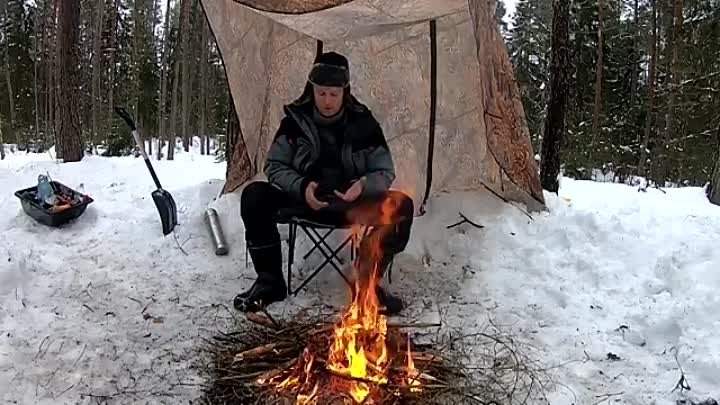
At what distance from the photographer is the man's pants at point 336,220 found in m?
2.90

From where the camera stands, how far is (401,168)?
13.0 feet

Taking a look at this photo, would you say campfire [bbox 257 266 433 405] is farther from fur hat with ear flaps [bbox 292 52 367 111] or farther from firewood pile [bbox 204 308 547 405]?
fur hat with ear flaps [bbox 292 52 367 111]

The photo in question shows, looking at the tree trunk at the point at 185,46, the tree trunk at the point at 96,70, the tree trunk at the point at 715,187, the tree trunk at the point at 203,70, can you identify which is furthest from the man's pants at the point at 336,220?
the tree trunk at the point at 203,70

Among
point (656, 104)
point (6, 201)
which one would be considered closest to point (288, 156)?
point (6, 201)

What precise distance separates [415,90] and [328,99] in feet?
3.42

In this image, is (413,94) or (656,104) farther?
(656,104)

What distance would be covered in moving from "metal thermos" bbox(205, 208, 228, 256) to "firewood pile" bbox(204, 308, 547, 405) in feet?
2.85

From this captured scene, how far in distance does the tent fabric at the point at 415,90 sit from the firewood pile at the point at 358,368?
1377 millimetres

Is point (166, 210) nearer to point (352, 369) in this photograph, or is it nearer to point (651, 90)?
point (352, 369)

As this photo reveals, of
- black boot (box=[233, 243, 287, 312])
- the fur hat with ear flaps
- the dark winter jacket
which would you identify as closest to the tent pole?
the dark winter jacket

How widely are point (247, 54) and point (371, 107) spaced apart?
0.80 m

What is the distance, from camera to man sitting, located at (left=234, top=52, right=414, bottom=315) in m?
2.90

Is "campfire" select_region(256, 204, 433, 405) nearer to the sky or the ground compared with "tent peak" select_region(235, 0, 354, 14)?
nearer to the ground

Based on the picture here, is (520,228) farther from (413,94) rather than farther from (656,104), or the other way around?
(656,104)
